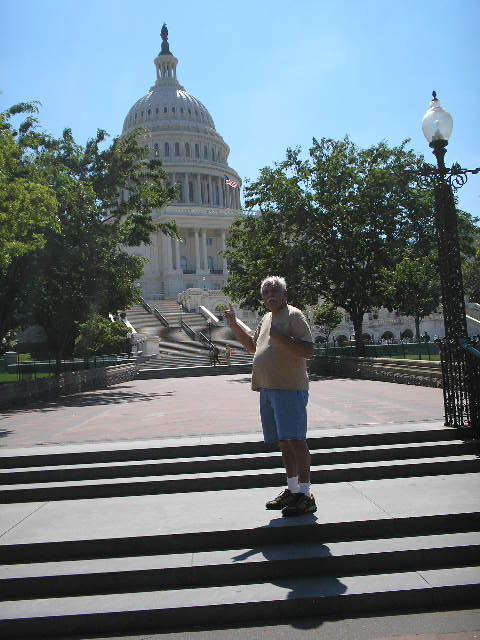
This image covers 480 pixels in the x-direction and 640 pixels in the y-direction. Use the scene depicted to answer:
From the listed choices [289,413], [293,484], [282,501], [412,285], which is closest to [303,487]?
[293,484]

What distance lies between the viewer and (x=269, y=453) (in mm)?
7750

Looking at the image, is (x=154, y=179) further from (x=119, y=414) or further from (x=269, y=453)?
(x=269, y=453)

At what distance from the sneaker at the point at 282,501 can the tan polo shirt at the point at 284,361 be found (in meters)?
0.98

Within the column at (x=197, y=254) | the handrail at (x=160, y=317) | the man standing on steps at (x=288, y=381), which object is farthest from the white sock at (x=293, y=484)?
the column at (x=197, y=254)

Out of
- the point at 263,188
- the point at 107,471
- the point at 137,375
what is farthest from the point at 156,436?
the point at 137,375

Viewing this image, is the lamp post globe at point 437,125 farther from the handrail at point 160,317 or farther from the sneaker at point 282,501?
the handrail at point 160,317

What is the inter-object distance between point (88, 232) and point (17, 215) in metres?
8.12

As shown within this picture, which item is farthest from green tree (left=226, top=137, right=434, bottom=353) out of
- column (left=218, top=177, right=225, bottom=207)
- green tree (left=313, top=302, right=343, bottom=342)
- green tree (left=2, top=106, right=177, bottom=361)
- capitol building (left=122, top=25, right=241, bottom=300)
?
column (left=218, top=177, right=225, bottom=207)

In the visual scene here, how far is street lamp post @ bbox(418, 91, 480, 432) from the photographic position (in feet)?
26.5

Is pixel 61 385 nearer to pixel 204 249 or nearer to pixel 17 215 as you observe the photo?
pixel 17 215

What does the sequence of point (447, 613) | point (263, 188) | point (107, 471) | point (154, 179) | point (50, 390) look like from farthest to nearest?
point (263, 188)
point (154, 179)
point (50, 390)
point (107, 471)
point (447, 613)

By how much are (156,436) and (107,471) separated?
7.22ft

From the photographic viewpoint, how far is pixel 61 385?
2372cm

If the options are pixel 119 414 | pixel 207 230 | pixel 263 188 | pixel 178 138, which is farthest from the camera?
pixel 178 138
